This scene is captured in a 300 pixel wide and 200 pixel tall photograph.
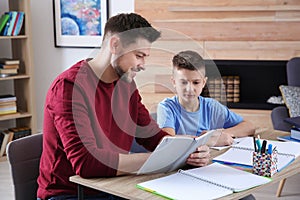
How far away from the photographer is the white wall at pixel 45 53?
15.4ft

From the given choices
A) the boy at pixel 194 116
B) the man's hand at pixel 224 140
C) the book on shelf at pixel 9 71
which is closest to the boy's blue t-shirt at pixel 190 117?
the boy at pixel 194 116

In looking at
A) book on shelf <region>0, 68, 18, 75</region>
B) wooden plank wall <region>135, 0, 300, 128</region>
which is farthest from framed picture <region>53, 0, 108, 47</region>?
book on shelf <region>0, 68, 18, 75</region>

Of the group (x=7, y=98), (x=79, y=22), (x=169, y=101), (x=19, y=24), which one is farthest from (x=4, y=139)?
(x=169, y=101)

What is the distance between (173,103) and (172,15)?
6.94 feet

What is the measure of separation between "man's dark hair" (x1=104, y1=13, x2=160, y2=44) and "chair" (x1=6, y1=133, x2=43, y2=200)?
1.75 ft

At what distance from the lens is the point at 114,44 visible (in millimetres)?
1703

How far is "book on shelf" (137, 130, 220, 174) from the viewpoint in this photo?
1546mm

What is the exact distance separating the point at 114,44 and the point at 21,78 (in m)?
2.80

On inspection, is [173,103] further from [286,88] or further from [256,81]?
[256,81]

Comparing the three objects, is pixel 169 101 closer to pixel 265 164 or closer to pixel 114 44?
pixel 114 44

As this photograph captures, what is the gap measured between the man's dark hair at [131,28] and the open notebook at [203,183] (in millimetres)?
475

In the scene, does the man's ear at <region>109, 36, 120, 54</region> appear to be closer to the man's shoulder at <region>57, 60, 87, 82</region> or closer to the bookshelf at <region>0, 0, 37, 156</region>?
the man's shoulder at <region>57, 60, 87, 82</region>

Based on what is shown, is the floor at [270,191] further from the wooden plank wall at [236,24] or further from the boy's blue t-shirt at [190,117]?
the boy's blue t-shirt at [190,117]

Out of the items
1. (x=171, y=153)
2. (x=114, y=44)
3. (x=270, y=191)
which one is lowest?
(x=270, y=191)
